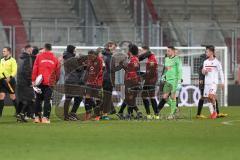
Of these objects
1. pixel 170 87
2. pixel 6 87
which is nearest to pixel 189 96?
pixel 170 87

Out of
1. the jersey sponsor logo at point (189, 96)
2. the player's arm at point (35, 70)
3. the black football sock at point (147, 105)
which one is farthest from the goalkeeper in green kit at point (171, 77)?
the jersey sponsor logo at point (189, 96)

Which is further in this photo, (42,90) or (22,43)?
(22,43)

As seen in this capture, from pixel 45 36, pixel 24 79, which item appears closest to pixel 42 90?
pixel 24 79

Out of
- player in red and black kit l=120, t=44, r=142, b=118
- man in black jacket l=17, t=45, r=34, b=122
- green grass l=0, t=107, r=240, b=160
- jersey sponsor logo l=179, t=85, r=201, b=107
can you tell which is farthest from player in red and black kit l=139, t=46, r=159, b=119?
jersey sponsor logo l=179, t=85, r=201, b=107

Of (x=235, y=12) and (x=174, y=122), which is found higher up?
(x=235, y=12)

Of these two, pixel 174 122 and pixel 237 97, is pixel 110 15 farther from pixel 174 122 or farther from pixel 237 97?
pixel 174 122

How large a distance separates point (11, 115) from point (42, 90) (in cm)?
456

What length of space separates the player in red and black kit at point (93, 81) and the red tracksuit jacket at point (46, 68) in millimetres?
1247

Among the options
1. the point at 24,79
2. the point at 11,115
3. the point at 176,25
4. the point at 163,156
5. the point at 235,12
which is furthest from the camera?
the point at 235,12

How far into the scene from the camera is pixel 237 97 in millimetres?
33062

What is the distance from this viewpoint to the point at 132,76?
70.1 ft

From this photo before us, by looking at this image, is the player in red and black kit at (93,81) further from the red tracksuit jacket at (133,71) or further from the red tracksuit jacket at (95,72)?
the red tracksuit jacket at (133,71)

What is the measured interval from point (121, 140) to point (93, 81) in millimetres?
6310

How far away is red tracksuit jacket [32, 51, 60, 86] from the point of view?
20.1 meters
